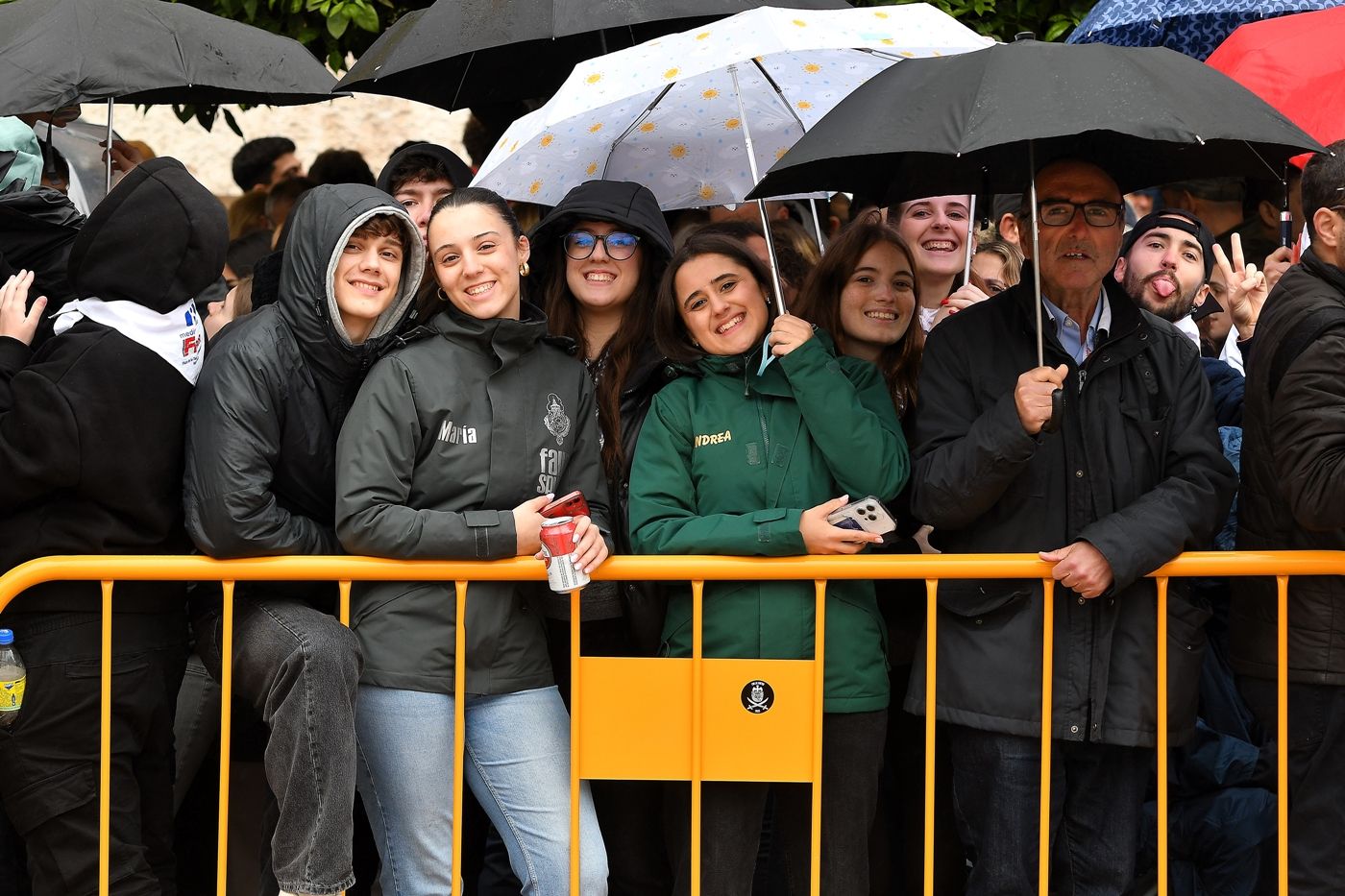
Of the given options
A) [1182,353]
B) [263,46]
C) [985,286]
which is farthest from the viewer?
[985,286]

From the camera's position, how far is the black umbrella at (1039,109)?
3.64m

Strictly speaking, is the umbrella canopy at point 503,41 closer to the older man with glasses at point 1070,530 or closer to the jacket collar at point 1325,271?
the older man with glasses at point 1070,530

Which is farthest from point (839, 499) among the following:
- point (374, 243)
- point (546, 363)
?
point (374, 243)

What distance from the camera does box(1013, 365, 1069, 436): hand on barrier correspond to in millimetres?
3938

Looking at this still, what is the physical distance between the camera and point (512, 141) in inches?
187

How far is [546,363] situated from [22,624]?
145 cm

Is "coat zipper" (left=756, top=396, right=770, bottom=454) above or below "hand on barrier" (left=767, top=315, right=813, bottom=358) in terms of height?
below

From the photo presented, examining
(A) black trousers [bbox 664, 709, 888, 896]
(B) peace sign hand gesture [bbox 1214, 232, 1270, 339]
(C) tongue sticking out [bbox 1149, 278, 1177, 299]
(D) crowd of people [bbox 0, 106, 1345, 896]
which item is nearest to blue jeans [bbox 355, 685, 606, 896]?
(D) crowd of people [bbox 0, 106, 1345, 896]

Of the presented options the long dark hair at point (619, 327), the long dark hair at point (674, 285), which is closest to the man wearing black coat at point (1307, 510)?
the long dark hair at point (674, 285)

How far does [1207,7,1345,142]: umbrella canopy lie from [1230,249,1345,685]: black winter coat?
1313 millimetres

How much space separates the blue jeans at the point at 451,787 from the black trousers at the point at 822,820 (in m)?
0.30

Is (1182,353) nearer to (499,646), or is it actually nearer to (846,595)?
(846,595)

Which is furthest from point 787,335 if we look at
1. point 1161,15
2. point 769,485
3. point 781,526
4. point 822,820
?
point 1161,15

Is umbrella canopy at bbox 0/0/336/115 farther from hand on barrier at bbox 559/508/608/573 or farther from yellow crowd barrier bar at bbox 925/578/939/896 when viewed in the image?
yellow crowd barrier bar at bbox 925/578/939/896
